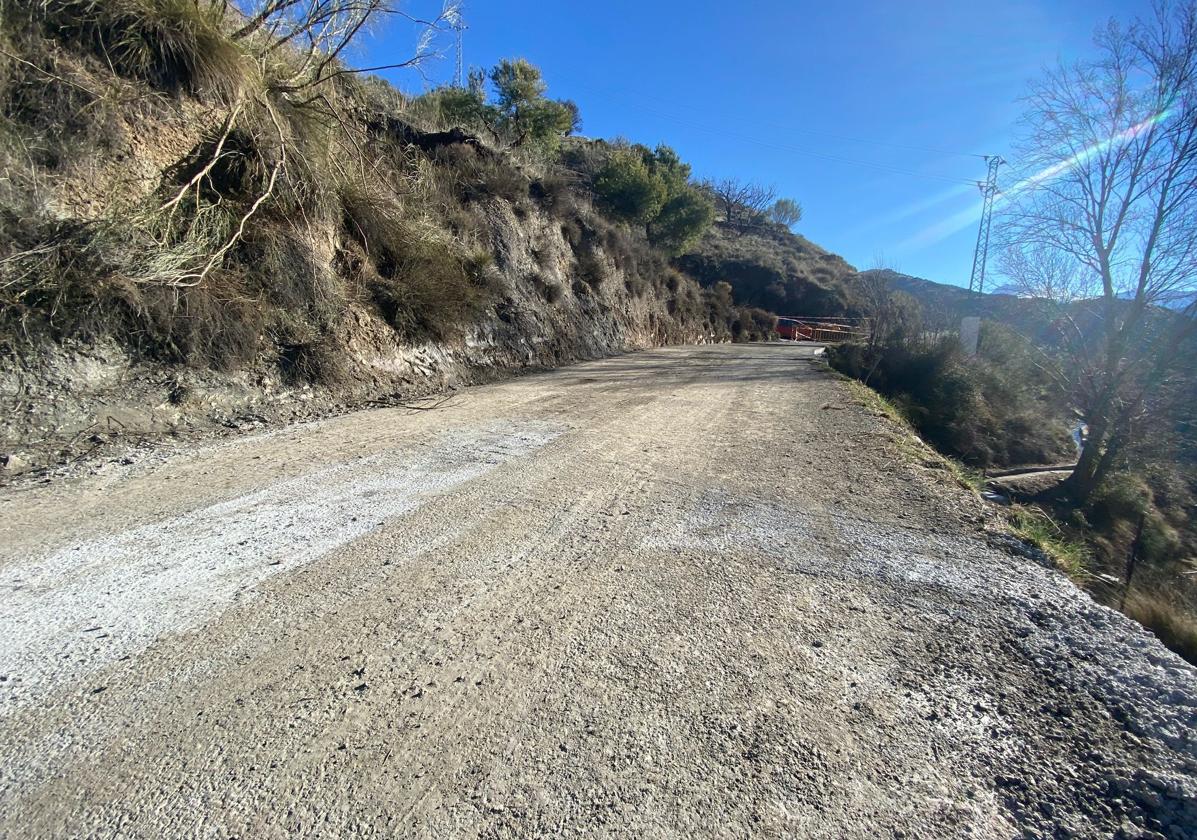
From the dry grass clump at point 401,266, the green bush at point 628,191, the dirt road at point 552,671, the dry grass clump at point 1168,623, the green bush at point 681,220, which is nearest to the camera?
the dirt road at point 552,671

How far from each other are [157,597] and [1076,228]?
19.7 meters

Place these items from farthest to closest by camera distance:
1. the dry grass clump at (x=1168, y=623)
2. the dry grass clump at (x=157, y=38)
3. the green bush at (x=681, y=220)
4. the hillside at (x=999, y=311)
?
the green bush at (x=681, y=220) → the hillside at (x=999, y=311) → the dry grass clump at (x=157, y=38) → the dry grass clump at (x=1168, y=623)

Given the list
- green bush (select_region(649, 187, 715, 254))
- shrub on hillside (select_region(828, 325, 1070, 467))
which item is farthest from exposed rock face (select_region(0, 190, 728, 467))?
green bush (select_region(649, 187, 715, 254))

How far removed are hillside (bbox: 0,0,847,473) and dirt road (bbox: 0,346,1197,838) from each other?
1648mm

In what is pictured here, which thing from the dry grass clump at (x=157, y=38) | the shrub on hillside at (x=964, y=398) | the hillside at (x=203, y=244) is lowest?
the shrub on hillside at (x=964, y=398)

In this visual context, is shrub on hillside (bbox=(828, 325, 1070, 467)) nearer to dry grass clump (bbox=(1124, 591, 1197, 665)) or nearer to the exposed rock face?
the exposed rock face

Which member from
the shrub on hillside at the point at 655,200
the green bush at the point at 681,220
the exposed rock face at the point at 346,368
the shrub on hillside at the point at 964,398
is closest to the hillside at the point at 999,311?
the shrub on hillside at the point at 964,398

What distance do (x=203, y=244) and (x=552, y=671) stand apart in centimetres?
668

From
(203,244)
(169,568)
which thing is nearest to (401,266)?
(203,244)

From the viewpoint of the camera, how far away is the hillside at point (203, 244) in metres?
4.93

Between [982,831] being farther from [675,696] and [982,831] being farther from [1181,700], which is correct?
[1181,700]

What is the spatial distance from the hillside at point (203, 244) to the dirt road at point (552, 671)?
5.41 feet

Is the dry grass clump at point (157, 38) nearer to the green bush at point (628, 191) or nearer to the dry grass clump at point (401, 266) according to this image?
the dry grass clump at point (401, 266)

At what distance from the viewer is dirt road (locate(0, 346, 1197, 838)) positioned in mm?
1664
